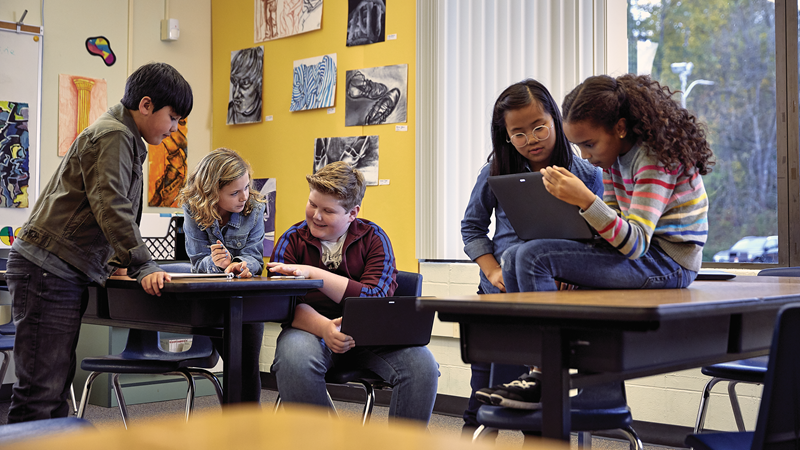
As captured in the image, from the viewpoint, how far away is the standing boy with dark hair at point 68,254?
2049mm

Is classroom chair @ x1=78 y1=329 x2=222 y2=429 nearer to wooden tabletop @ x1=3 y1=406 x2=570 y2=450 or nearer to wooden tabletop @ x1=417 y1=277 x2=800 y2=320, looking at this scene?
wooden tabletop @ x1=417 y1=277 x2=800 y2=320

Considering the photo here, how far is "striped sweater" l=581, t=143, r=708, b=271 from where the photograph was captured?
4.81 feet

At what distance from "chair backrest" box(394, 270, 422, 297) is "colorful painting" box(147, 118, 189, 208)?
2637 millimetres

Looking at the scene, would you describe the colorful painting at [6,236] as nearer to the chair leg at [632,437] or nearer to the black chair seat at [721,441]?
the chair leg at [632,437]

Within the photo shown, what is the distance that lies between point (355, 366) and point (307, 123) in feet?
8.65

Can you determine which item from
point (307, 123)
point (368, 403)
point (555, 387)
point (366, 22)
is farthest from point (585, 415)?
point (307, 123)

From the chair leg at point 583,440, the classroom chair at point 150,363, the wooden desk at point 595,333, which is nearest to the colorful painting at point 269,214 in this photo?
the classroom chair at point 150,363

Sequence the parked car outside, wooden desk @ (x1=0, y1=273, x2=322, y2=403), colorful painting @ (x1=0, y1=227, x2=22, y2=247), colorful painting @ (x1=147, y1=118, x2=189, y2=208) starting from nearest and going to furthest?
wooden desk @ (x1=0, y1=273, x2=322, y2=403)
the parked car outside
colorful painting @ (x1=0, y1=227, x2=22, y2=247)
colorful painting @ (x1=147, y1=118, x2=189, y2=208)

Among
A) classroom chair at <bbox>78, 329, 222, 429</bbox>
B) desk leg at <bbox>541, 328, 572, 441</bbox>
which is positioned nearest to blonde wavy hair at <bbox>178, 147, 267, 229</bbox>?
classroom chair at <bbox>78, 329, 222, 429</bbox>

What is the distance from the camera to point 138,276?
201 centimetres

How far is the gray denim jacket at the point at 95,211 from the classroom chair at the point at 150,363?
1.35ft

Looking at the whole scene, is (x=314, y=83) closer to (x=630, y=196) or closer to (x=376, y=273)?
(x=376, y=273)

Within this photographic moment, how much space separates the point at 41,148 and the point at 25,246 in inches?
94.3

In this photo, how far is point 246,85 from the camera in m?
4.85
